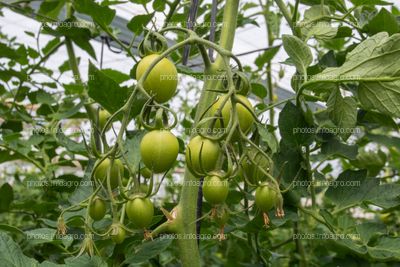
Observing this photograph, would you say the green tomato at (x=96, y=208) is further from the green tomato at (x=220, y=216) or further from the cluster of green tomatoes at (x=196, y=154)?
the green tomato at (x=220, y=216)

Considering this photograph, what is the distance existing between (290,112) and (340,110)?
0.26ft

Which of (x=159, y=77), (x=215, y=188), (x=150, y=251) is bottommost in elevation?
(x=150, y=251)

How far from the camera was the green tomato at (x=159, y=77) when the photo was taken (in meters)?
0.61

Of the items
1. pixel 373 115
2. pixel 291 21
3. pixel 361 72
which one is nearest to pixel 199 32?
pixel 291 21

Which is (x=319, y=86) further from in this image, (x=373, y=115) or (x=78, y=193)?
(x=78, y=193)

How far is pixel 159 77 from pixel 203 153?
11 centimetres

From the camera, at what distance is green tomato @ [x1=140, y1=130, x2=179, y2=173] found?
1.92 feet

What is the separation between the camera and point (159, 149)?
58 centimetres

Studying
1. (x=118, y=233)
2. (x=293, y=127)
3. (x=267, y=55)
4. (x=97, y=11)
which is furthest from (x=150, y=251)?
(x=267, y=55)

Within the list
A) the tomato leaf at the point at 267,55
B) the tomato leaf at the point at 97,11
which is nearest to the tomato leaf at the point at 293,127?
the tomato leaf at the point at 97,11

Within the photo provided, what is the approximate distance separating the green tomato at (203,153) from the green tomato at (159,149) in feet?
0.07

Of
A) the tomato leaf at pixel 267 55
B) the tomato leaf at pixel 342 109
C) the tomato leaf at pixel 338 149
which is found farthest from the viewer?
the tomato leaf at pixel 267 55

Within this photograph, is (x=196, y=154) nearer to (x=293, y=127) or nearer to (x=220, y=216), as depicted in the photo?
(x=220, y=216)

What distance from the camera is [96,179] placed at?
0.66m
